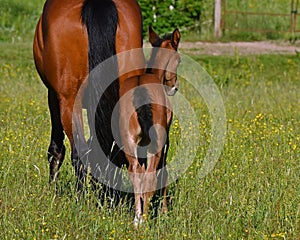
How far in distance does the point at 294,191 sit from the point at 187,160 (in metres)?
1.37

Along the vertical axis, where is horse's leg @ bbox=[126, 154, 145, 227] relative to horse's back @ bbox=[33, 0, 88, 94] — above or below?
below

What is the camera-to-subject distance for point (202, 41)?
17.8 meters

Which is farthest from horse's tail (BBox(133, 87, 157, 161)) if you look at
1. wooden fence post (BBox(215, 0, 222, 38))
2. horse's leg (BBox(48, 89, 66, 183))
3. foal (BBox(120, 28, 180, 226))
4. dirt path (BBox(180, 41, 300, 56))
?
wooden fence post (BBox(215, 0, 222, 38))

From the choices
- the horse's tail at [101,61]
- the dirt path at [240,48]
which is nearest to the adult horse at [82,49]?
the horse's tail at [101,61]

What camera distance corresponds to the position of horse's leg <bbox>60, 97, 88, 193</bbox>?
5.94 m

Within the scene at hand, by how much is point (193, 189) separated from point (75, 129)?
3.51 ft

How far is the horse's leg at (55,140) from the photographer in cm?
659

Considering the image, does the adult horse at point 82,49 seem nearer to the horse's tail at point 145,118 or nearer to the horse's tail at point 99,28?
the horse's tail at point 99,28

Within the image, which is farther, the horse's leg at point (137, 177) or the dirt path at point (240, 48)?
the dirt path at point (240, 48)

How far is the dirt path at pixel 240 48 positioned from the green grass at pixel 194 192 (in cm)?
616


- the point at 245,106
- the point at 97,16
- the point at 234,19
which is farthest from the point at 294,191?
the point at 234,19

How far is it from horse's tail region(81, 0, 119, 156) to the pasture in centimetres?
62

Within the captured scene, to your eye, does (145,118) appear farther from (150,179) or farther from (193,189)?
(193,189)

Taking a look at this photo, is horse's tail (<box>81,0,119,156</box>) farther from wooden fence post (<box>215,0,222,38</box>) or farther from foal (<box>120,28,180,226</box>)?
wooden fence post (<box>215,0,222,38</box>)
